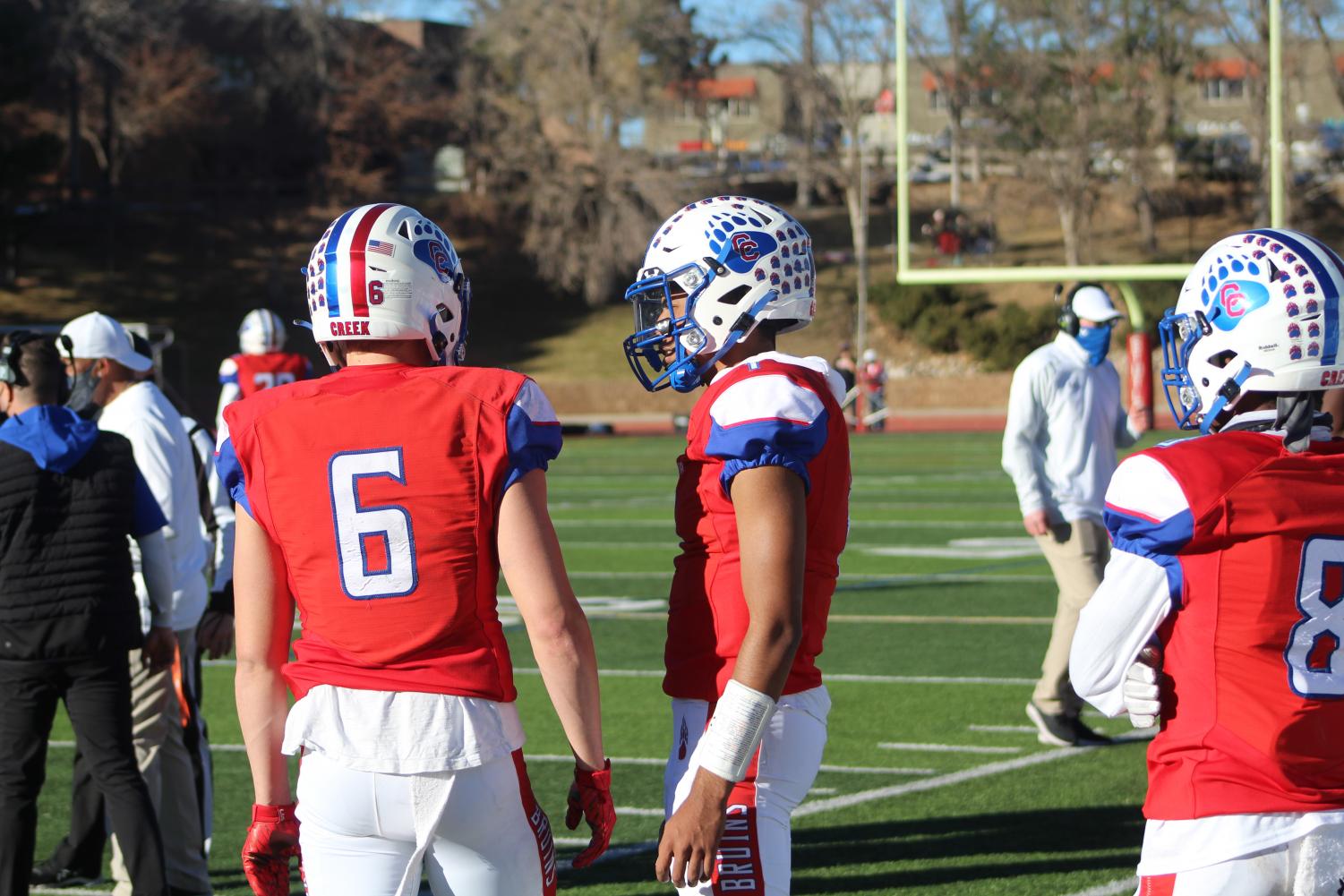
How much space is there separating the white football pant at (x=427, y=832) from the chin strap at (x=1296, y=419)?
4.52ft

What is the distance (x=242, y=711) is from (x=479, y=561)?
606 millimetres

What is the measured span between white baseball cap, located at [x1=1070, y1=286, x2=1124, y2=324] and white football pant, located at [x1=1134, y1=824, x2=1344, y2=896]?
5.43m

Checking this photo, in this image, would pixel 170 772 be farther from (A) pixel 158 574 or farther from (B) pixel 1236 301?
(B) pixel 1236 301

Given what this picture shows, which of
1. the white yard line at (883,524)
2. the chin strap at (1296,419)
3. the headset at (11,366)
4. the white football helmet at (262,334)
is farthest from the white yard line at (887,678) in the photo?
the white yard line at (883,524)

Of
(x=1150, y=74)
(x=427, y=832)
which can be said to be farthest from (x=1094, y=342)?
(x=1150, y=74)

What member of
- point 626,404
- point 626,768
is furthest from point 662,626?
point 626,404

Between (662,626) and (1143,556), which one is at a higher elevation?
(1143,556)

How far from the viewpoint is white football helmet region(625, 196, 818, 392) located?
3.33 metres

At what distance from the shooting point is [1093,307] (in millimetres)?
8008

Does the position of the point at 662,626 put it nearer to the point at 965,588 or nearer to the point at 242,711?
the point at 965,588

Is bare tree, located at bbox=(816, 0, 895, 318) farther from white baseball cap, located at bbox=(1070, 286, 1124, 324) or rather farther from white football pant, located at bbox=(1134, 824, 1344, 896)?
white football pant, located at bbox=(1134, 824, 1344, 896)

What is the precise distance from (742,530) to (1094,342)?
5.33m

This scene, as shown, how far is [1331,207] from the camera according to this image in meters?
47.6

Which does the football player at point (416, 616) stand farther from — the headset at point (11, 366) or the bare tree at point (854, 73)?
the bare tree at point (854, 73)
